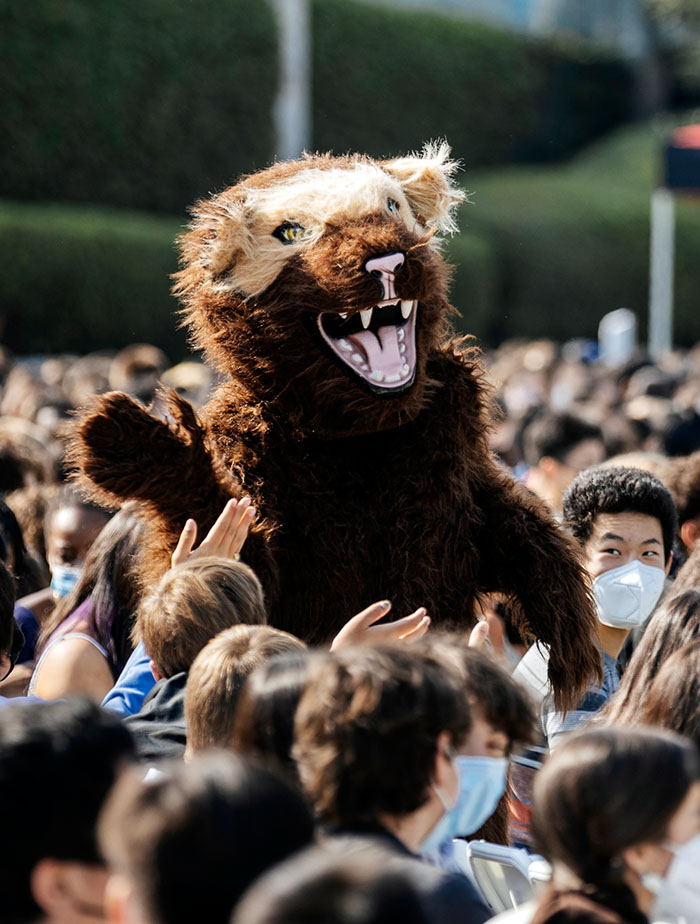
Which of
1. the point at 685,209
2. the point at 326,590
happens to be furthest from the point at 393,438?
the point at 685,209

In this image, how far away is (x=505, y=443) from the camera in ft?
23.2

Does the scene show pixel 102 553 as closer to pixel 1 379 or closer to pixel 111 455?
pixel 111 455

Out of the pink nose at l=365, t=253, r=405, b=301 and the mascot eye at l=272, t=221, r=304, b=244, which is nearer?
the pink nose at l=365, t=253, r=405, b=301

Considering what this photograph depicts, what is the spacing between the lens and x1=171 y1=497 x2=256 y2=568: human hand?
305 cm

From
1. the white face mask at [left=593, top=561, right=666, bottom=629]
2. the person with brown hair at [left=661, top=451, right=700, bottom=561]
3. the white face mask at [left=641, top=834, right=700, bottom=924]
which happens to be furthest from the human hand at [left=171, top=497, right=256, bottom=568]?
the person with brown hair at [left=661, top=451, right=700, bottom=561]

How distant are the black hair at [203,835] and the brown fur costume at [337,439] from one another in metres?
1.62

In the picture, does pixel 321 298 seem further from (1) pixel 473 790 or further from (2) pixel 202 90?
(2) pixel 202 90

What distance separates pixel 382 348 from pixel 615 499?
38.6 inches

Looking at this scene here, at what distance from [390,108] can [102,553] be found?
2058 cm

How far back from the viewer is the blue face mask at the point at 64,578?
13.4 feet

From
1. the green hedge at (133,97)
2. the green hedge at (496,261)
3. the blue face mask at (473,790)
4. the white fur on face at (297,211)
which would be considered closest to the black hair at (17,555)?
the white fur on face at (297,211)

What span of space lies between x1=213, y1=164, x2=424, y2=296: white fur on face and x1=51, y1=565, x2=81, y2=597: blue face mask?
3.98ft

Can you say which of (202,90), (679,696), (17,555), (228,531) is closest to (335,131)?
(202,90)

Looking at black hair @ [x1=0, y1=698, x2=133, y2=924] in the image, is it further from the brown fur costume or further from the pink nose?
the pink nose
